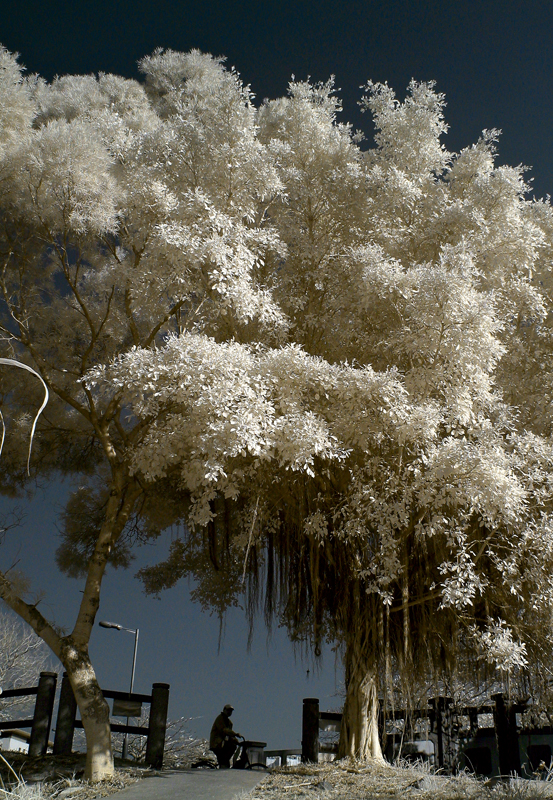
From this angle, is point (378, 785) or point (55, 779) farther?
point (55, 779)

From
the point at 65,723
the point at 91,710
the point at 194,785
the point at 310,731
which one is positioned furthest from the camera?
the point at 65,723

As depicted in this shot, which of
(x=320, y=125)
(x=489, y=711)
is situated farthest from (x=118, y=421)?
(x=489, y=711)

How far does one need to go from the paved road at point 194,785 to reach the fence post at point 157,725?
1.44ft

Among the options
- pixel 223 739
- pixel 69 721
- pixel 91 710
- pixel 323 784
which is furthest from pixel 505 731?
pixel 69 721

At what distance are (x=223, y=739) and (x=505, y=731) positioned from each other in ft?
9.16

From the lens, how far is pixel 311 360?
5.37m

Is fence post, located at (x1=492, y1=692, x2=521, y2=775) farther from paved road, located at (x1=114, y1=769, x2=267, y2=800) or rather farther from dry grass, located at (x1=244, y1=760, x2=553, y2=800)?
paved road, located at (x1=114, y1=769, x2=267, y2=800)

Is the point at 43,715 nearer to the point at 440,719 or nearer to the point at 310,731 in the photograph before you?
the point at 310,731

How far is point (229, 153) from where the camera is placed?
6.34 m

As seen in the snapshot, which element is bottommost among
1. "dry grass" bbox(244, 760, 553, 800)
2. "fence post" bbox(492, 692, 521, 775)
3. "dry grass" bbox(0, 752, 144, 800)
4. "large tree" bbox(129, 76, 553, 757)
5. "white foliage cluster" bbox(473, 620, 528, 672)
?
"dry grass" bbox(0, 752, 144, 800)

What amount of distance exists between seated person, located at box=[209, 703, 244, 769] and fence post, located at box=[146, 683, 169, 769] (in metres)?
0.56

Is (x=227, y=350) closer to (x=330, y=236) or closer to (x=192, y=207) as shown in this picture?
(x=192, y=207)

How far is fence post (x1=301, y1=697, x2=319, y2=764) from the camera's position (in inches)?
240

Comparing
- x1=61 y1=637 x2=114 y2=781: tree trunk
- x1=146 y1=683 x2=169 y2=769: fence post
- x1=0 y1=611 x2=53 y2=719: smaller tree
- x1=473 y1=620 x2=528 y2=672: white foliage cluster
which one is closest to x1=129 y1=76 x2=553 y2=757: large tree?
x1=473 y1=620 x2=528 y2=672: white foliage cluster
